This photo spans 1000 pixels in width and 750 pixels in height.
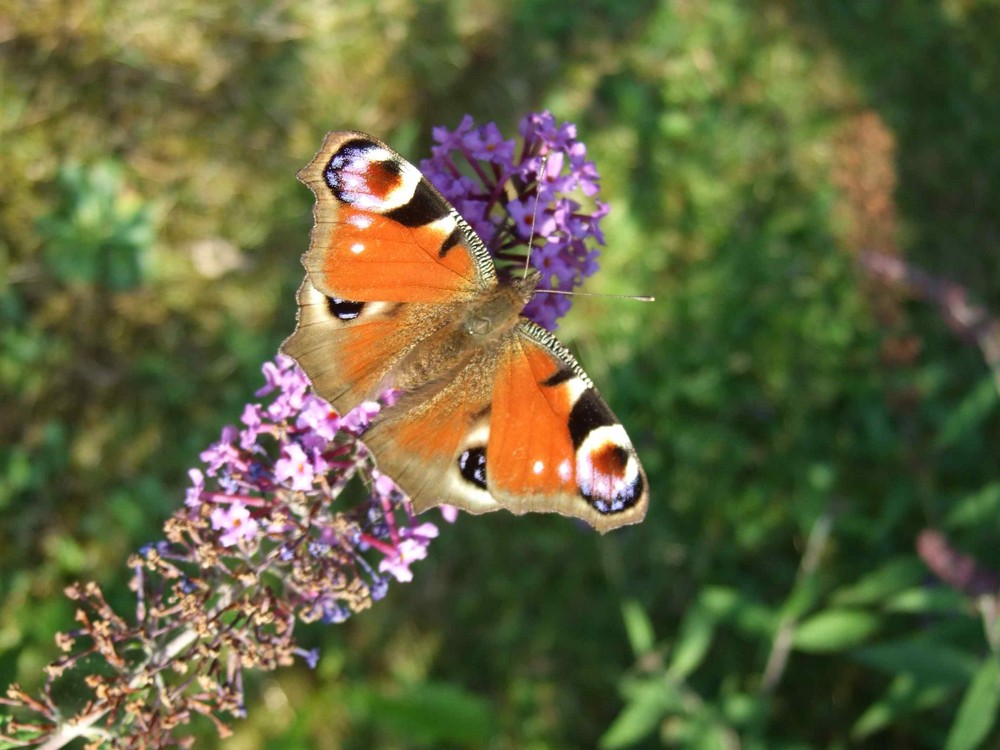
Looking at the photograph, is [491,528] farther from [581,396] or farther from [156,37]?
[156,37]

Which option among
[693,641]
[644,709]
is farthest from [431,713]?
[693,641]

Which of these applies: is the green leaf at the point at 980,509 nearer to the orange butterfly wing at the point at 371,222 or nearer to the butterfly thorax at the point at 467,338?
the butterfly thorax at the point at 467,338

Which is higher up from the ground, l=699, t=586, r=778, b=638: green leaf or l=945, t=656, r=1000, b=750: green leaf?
l=945, t=656, r=1000, b=750: green leaf

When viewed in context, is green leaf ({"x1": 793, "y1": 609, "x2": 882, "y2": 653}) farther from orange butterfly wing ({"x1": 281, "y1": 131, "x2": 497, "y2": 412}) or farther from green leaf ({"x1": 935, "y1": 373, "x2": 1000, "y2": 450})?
orange butterfly wing ({"x1": 281, "y1": 131, "x2": 497, "y2": 412})

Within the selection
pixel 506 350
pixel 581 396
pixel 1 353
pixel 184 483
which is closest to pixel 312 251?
pixel 506 350

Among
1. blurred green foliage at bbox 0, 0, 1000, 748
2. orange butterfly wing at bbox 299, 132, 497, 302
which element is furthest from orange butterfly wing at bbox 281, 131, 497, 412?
blurred green foliage at bbox 0, 0, 1000, 748

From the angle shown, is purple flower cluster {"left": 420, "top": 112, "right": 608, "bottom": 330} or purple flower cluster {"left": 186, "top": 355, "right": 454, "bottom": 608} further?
purple flower cluster {"left": 420, "top": 112, "right": 608, "bottom": 330}

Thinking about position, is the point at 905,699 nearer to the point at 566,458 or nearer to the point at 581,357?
the point at 581,357
